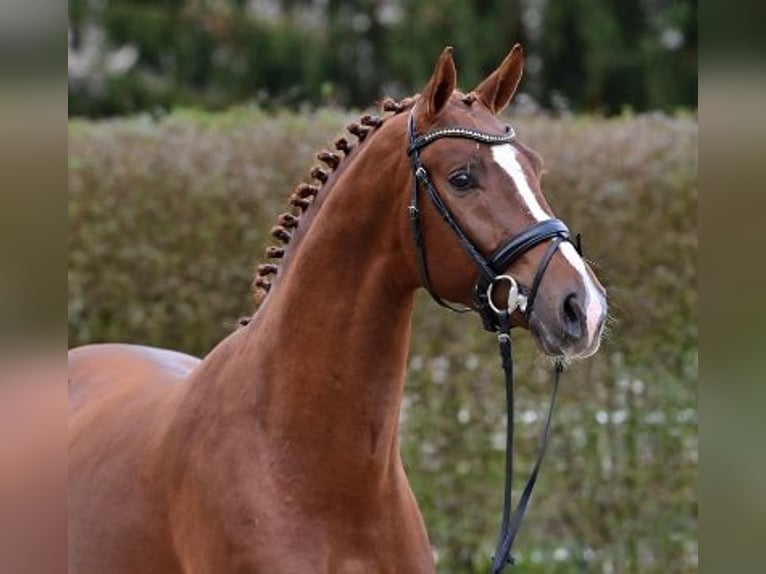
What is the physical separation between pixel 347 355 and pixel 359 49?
45.4 ft

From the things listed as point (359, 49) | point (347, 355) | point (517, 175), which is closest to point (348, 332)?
point (347, 355)

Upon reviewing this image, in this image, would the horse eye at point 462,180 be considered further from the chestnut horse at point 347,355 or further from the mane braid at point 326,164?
the mane braid at point 326,164

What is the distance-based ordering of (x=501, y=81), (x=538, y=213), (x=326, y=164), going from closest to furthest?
(x=538, y=213) < (x=501, y=81) < (x=326, y=164)

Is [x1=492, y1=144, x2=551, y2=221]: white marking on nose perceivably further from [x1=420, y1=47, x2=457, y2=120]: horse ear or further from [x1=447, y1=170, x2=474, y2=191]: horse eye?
→ [x1=420, y1=47, x2=457, y2=120]: horse ear

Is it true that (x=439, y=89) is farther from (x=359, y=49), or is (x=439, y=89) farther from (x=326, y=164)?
(x=359, y=49)

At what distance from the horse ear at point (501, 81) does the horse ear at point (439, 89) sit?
0.44 feet

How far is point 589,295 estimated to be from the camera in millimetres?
2625

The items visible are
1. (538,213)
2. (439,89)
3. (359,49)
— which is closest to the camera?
(538,213)

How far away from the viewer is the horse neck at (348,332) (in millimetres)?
2969

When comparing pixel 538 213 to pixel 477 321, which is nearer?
pixel 538 213

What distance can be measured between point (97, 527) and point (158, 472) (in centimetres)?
30

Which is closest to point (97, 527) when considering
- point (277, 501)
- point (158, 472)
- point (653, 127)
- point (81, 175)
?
point (158, 472)

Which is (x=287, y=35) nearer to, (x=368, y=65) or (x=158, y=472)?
(x=368, y=65)

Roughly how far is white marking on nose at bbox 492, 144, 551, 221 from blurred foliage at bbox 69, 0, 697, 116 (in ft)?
38.6
